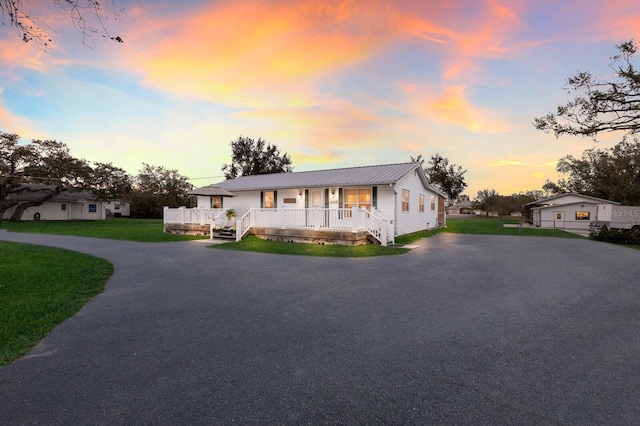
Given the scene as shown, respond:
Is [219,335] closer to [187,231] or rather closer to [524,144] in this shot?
[187,231]

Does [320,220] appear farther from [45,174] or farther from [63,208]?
[63,208]

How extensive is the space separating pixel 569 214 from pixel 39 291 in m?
37.5

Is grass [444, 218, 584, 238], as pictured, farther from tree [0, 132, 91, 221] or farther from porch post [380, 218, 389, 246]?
tree [0, 132, 91, 221]

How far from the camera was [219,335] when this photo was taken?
150 inches

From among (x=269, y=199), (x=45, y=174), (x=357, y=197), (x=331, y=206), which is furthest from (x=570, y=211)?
(x=45, y=174)

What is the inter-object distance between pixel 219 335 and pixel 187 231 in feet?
55.3

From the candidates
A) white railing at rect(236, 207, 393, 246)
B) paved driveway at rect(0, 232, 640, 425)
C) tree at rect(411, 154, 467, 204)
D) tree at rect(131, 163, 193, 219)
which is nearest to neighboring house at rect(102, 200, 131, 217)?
tree at rect(131, 163, 193, 219)

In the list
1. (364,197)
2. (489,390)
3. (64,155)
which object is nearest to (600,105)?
(364,197)

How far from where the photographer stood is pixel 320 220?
47.1 feet

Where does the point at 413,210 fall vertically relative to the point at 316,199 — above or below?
below

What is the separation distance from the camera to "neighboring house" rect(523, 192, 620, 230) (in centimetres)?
2714

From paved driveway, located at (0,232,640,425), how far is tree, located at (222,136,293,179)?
4476cm

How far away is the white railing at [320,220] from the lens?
1362 cm

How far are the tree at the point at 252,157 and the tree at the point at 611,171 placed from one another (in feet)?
150
